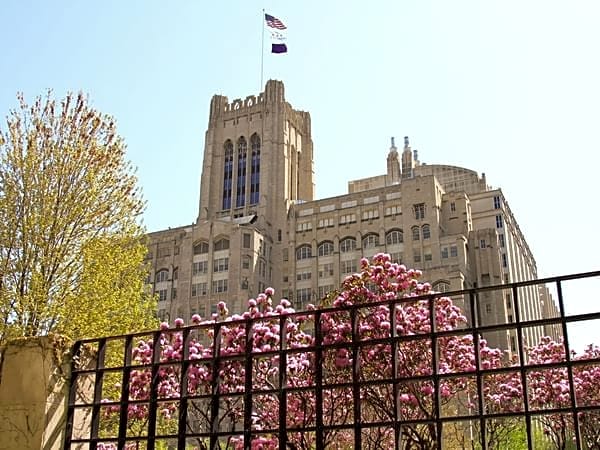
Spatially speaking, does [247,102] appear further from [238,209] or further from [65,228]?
[65,228]

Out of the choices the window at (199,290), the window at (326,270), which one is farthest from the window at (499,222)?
the window at (199,290)

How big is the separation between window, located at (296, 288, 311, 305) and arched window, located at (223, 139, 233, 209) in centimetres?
1791

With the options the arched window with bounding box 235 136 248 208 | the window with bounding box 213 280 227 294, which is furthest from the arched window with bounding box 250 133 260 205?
the window with bounding box 213 280 227 294

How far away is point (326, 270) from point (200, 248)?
1547cm

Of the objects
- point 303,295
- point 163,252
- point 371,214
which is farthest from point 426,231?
point 163,252

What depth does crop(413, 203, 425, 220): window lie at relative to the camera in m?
71.9

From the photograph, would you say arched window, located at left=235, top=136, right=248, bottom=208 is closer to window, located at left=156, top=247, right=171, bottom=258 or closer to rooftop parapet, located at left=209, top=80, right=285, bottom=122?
rooftop parapet, located at left=209, top=80, right=285, bottom=122

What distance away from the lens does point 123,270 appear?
15141 mm

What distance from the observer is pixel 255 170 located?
87.2 metres

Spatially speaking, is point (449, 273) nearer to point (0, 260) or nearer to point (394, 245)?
point (394, 245)

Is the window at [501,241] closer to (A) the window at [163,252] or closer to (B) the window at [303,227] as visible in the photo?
(B) the window at [303,227]

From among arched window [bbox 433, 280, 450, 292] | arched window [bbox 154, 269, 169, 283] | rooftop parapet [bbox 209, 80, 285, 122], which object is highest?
rooftop parapet [bbox 209, 80, 285, 122]

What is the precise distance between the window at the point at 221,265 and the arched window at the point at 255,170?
12698 millimetres

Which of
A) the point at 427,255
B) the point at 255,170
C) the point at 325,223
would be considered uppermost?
the point at 255,170
